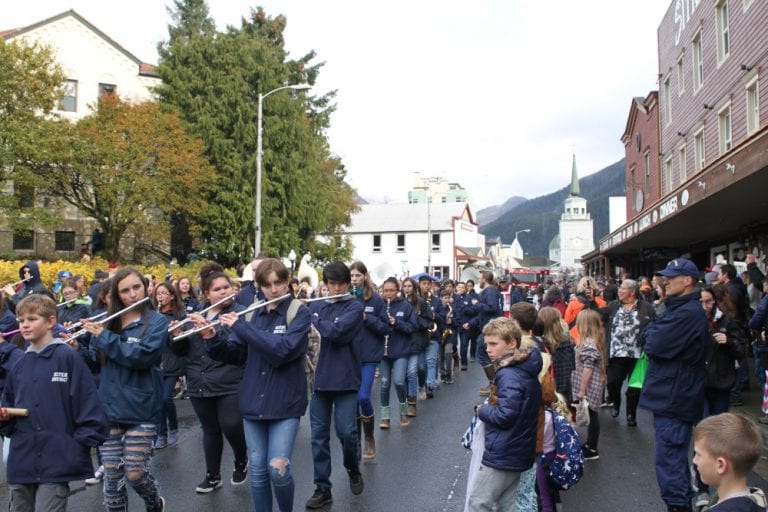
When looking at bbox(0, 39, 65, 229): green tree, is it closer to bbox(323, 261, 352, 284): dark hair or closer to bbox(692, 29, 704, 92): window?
bbox(692, 29, 704, 92): window

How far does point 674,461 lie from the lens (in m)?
5.25

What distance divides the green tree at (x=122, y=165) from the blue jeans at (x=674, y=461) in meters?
27.7

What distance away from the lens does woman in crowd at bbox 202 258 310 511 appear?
4.78 meters

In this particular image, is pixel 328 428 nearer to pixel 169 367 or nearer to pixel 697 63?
pixel 169 367

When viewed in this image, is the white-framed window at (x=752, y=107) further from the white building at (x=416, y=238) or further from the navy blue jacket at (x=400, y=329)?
the white building at (x=416, y=238)

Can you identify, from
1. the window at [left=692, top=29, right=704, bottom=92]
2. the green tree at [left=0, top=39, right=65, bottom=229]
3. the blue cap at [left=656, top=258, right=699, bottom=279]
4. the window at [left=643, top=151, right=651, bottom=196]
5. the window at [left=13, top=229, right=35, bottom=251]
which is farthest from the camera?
the window at [left=13, top=229, right=35, bottom=251]

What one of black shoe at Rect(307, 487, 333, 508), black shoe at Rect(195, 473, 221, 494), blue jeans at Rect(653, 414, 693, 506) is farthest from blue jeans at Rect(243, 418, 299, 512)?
blue jeans at Rect(653, 414, 693, 506)

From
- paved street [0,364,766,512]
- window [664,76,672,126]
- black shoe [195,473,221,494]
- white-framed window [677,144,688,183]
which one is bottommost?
paved street [0,364,766,512]

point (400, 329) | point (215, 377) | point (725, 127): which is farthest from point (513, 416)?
point (725, 127)

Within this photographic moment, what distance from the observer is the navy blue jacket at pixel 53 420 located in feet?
13.8

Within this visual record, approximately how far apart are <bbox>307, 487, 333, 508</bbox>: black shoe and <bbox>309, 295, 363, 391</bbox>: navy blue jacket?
851 millimetres

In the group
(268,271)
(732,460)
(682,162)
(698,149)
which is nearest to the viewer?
(732,460)

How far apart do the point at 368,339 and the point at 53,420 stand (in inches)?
149

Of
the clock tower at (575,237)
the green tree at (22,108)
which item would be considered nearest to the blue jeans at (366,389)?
the green tree at (22,108)
